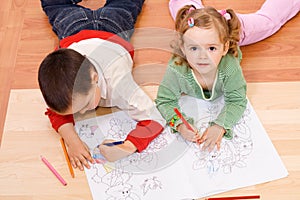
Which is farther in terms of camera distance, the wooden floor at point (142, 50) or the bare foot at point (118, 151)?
the wooden floor at point (142, 50)

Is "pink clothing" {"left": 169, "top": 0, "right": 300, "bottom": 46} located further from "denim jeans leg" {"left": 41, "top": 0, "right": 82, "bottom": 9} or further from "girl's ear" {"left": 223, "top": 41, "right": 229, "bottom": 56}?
"denim jeans leg" {"left": 41, "top": 0, "right": 82, "bottom": 9}

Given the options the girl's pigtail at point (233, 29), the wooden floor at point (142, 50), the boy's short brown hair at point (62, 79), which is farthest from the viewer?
the wooden floor at point (142, 50)

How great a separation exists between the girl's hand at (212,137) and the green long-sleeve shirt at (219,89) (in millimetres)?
11

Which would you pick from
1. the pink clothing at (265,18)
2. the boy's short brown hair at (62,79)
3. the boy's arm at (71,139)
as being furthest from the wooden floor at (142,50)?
the boy's short brown hair at (62,79)

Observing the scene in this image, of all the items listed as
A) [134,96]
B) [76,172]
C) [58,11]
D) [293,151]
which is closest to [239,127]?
[293,151]

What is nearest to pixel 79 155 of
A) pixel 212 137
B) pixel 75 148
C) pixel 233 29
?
pixel 75 148

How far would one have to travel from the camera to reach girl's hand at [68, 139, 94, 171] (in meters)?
0.97

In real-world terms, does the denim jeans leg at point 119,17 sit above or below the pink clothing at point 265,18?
below

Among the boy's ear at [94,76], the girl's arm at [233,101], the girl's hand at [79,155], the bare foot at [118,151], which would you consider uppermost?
the boy's ear at [94,76]

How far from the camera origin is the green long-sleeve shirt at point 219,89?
3.21 feet

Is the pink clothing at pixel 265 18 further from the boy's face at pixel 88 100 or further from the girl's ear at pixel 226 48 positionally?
the boy's face at pixel 88 100

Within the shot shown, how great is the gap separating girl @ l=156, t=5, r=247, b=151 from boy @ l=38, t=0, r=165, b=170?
5 centimetres

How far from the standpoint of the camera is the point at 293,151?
38.0 inches

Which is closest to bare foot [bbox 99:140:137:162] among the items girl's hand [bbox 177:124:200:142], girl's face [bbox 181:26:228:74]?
girl's hand [bbox 177:124:200:142]
